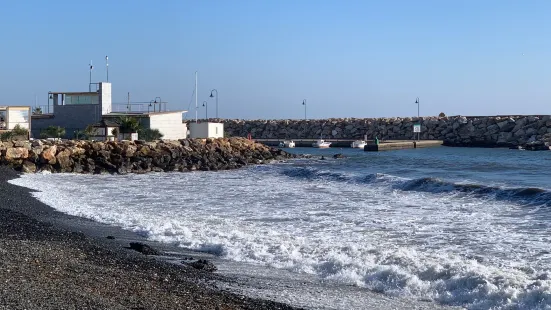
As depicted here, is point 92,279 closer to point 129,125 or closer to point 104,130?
point 129,125

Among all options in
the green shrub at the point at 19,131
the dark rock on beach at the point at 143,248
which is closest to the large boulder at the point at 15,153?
the green shrub at the point at 19,131

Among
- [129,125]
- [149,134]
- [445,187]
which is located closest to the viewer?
[445,187]

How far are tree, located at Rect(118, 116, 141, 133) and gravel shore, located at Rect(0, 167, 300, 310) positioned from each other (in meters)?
28.1

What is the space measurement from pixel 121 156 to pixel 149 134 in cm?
729

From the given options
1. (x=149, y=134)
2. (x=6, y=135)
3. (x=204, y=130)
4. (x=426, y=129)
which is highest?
(x=426, y=129)

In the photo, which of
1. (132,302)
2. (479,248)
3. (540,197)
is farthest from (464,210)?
(132,302)

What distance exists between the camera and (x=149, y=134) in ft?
131

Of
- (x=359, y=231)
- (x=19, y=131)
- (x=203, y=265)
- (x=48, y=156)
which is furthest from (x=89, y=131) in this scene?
(x=203, y=265)

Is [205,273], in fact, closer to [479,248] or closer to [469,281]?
[469,281]

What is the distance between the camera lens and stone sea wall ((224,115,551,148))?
63.9 meters

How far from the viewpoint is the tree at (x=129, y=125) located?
129 ft

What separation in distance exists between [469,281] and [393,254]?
1.86 metres

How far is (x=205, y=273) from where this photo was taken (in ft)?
30.4

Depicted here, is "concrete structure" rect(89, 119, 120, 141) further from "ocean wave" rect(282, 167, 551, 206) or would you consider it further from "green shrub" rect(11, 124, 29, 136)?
"ocean wave" rect(282, 167, 551, 206)
